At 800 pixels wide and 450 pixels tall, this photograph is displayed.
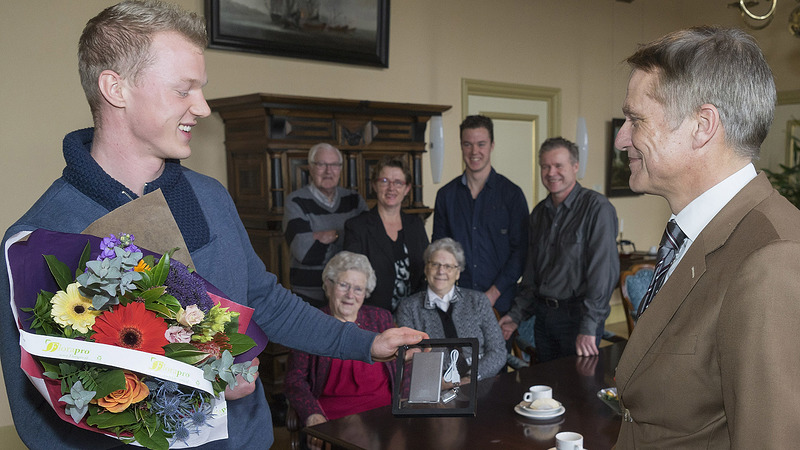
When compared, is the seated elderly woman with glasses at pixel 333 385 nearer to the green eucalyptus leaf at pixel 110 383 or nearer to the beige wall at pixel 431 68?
the green eucalyptus leaf at pixel 110 383

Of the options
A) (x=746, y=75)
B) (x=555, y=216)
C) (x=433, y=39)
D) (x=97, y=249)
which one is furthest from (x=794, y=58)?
(x=97, y=249)

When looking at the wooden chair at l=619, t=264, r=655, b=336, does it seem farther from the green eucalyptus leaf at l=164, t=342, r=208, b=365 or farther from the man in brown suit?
the green eucalyptus leaf at l=164, t=342, r=208, b=365

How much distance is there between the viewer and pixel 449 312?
10.9 ft

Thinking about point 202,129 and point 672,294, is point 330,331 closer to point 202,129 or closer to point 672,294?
point 672,294

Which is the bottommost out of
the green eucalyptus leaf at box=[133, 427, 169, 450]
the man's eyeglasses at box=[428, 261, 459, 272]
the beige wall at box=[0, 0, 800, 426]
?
the man's eyeglasses at box=[428, 261, 459, 272]

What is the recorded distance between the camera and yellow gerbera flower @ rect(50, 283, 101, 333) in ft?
3.14

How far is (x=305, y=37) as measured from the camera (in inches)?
192

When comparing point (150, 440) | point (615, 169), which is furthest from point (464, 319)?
point (615, 169)

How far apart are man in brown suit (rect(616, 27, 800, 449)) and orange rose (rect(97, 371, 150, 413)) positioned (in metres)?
0.81

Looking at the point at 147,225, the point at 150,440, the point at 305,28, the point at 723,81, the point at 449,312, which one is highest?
the point at 305,28

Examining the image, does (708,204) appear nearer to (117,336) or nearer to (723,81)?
(723,81)

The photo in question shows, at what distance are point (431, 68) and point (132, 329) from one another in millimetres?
5031

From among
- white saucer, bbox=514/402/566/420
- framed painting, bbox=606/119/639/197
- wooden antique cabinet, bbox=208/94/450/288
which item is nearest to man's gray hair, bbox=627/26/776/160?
white saucer, bbox=514/402/566/420

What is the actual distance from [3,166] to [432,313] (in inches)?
99.9
